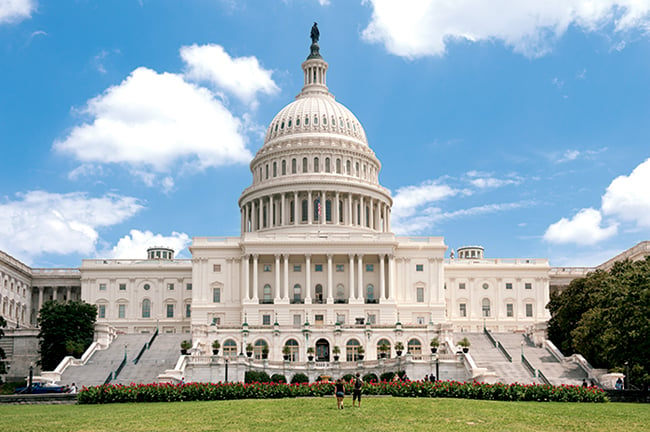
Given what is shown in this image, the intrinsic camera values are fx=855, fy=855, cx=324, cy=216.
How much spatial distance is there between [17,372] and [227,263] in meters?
30.0

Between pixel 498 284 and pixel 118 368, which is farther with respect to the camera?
pixel 498 284

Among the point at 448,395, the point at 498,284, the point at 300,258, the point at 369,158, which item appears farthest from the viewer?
the point at 369,158

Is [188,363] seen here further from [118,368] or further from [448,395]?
[448,395]

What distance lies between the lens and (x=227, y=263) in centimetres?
10969

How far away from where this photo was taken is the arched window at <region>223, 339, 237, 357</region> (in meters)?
85.2

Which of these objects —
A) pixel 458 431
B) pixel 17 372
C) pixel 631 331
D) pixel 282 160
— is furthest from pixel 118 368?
pixel 282 160

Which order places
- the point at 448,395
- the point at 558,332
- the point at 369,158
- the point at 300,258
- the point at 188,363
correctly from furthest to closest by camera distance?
the point at 369,158 → the point at 300,258 → the point at 558,332 → the point at 188,363 → the point at 448,395

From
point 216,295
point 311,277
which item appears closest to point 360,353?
point 311,277

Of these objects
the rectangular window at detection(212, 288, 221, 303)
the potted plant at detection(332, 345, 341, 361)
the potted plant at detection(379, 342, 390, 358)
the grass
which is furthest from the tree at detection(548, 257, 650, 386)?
the rectangular window at detection(212, 288, 221, 303)

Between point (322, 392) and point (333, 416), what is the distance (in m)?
13.3

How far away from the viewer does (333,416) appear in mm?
37438

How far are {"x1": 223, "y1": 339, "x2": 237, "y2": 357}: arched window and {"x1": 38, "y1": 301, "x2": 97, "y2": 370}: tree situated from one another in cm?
1379

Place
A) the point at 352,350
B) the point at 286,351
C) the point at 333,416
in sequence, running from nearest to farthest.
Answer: the point at 333,416
the point at 286,351
the point at 352,350

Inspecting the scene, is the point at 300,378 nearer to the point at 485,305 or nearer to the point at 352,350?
the point at 352,350
